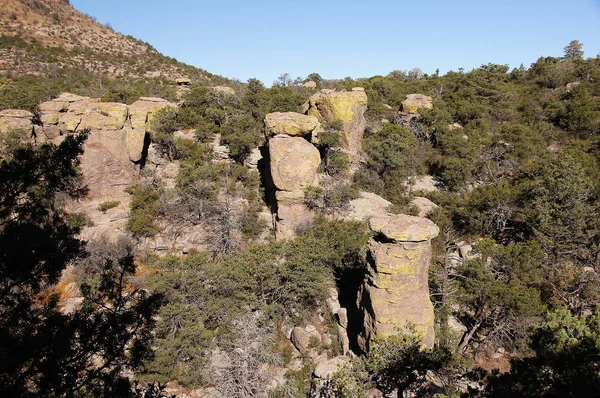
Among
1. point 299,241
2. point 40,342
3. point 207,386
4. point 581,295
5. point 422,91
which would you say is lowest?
point 207,386

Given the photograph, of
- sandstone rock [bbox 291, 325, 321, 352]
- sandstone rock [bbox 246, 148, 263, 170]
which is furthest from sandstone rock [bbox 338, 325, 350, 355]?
sandstone rock [bbox 246, 148, 263, 170]

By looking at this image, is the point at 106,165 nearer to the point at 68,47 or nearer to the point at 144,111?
the point at 144,111

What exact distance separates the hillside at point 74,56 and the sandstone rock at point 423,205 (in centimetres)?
2933

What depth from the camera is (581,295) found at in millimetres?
13961

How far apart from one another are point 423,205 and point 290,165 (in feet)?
33.5

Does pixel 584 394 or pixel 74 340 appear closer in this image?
pixel 584 394

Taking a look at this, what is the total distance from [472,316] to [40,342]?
15563mm

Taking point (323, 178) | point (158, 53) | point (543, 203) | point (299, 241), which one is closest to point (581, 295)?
point (543, 203)

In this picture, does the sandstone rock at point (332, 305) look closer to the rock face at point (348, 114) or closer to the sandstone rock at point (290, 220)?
the sandstone rock at point (290, 220)

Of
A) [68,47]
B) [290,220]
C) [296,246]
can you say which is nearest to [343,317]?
[296,246]

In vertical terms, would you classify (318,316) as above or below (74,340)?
below

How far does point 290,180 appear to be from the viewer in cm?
1886

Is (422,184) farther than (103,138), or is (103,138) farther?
(422,184)

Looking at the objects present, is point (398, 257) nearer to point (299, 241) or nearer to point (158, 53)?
point (299, 241)
